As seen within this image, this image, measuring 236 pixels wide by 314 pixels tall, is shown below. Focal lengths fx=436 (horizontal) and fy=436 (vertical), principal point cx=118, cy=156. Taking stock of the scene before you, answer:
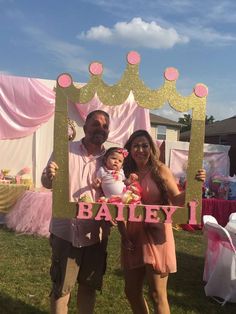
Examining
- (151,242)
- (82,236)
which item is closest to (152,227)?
(151,242)

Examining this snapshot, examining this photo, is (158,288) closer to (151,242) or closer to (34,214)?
(151,242)

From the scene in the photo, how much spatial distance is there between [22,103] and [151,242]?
21.4 ft

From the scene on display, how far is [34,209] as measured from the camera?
779 cm

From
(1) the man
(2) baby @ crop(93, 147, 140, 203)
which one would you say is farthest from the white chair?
(2) baby @ crop(93, 147, 140, 203)

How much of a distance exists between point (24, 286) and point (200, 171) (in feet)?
9.51

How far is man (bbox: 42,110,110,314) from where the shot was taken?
2764mm

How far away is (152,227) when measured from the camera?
285 cm


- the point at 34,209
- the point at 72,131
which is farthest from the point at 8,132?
the point at 72,131

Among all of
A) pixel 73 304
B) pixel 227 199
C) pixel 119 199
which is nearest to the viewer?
pixel 119 199

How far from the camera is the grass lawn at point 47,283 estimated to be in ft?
14.0

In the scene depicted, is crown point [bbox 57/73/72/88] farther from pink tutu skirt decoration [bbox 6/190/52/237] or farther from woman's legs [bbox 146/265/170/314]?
pink tutu skirt decoration [bbox 6/190/52/237]

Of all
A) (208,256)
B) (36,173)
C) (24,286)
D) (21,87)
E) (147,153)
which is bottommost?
(24,286)

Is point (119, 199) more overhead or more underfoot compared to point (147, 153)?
more underfoot

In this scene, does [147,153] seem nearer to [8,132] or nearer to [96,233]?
[96,233]
